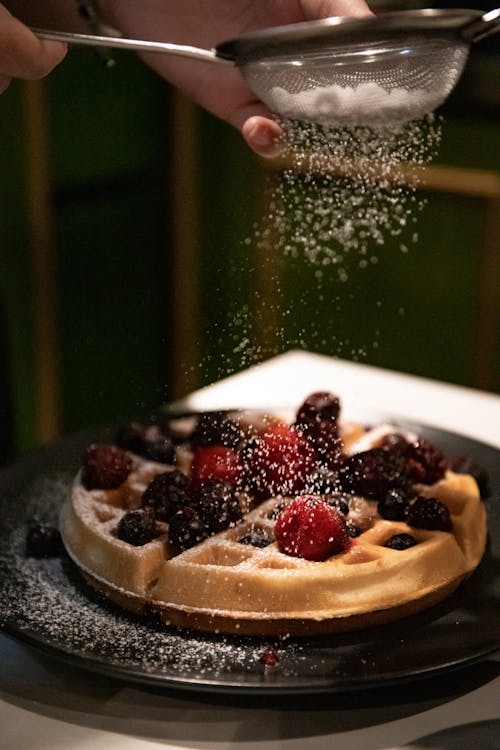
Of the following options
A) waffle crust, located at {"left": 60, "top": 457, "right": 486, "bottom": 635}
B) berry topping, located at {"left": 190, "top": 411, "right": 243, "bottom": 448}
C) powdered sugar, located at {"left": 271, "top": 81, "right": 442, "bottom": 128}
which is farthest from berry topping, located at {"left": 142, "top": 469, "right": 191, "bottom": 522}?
powdered sugar, located at {"left": 271, "top": 81, "right": 442, "bottom": 128}

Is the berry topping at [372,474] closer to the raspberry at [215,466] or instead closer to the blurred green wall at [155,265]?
the raspberry at [215,466]

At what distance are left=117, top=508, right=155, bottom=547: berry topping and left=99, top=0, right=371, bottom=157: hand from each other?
21.3 inches

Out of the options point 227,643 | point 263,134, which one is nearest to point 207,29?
point 263,134

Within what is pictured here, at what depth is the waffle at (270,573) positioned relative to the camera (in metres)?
0.96

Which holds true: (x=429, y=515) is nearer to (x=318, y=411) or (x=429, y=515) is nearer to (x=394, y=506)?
(x=394, y=506)

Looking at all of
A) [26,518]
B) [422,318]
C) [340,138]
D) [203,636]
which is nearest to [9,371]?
[26,518]

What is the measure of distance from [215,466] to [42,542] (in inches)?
8.6

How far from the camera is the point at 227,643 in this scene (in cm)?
94

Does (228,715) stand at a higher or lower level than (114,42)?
lower

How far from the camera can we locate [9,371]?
74.6 inches

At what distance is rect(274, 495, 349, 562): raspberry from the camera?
1.00m

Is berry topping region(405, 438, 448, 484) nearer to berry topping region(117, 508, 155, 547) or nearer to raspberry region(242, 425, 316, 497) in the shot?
raspberry region(242, 425, 316, 497)

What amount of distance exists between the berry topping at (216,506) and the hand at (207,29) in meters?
0.49

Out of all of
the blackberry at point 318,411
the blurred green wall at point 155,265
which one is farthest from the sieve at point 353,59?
the blurred green wall at point 155,265
